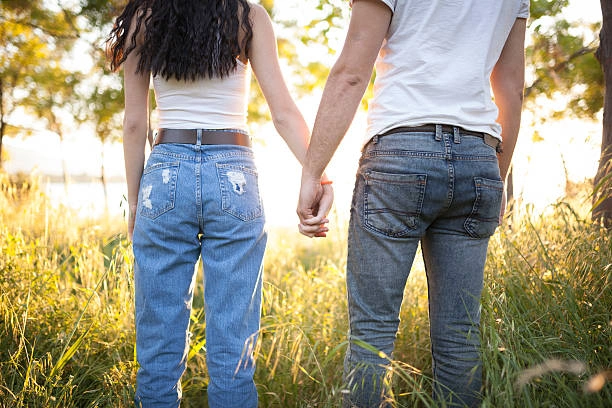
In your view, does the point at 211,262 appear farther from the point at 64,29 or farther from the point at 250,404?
the point at 64,29

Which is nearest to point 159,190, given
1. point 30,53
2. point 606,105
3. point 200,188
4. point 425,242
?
point 200,188

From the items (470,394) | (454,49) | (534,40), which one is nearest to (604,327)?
(470,394)

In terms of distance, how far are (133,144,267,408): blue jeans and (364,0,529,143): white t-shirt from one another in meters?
0.54

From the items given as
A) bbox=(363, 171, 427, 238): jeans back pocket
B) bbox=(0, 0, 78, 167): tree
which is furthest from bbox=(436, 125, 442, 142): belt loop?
bbox=(0, 0, 78, 167): tree

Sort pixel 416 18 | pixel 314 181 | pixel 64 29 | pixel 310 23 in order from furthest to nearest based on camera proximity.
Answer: pixel 64 29 → pixel 310 23 → pixel 314 181 → pixel 416 18

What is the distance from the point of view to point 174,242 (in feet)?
5.41

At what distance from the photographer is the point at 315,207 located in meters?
1.72

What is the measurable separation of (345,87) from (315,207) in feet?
1.48

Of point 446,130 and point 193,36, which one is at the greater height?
point 193,36

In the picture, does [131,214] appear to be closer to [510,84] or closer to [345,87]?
[345,87]

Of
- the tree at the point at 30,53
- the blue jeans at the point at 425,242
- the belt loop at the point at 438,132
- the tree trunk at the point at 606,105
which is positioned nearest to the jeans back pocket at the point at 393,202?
the blue jeans at the point at 425,242

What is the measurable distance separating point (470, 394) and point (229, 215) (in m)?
1.05

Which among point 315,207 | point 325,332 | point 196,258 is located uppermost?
point 315,207

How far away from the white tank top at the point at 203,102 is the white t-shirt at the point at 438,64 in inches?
21.0
